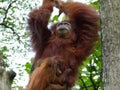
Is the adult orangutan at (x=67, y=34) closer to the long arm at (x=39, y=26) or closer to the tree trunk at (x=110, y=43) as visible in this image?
the long arm at (x=39, y=26)

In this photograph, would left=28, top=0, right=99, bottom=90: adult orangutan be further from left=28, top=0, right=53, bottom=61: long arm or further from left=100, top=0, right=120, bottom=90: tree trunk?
left=100, top=0, right=120, bottom=90: tree trunk

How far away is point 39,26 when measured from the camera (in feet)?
16.7

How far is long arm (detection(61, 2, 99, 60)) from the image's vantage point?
4.99 m

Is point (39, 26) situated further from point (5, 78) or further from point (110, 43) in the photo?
point (110, 43)

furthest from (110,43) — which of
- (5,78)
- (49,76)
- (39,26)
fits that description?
(39,26)

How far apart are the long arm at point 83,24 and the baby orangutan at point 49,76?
1.06 ft

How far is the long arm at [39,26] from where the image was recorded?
16.5ft

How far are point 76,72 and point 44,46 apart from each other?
1.86ft

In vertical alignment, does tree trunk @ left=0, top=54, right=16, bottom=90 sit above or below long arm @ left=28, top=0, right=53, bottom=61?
below

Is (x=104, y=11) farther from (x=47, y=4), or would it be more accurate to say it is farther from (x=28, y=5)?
(x=28, y=5)

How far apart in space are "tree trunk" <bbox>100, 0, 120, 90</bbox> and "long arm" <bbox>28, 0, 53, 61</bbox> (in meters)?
1.36

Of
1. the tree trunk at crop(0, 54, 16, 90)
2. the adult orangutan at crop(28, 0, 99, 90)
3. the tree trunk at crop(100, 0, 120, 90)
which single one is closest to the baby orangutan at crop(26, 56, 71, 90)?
the adult orangutan at crop(28, 0, 99, 90)

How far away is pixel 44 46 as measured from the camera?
5219mm

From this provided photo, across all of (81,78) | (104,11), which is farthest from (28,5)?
(104,11)
